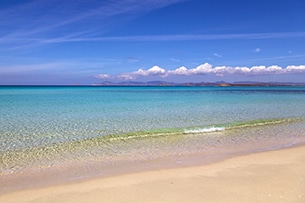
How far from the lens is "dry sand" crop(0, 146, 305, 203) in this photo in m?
4.76

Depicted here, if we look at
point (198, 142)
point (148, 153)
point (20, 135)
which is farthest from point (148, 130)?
point (20, 135)

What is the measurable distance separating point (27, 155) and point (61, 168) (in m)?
1.94

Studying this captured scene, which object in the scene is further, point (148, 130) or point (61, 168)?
point (148, 130)

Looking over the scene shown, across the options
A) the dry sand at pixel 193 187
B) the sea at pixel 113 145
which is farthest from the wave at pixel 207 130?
the dry sand at pixel 193 187

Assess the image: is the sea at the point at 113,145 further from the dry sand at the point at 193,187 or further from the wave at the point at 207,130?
the dry sand at the point at 193,187

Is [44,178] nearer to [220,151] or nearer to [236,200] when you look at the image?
[236,200]

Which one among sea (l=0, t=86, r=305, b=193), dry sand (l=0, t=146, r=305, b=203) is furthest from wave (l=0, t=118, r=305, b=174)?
dry sand (l=0, t=146, r=305, b=203)

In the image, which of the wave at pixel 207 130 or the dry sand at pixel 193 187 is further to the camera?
the wave at pixel 207 130

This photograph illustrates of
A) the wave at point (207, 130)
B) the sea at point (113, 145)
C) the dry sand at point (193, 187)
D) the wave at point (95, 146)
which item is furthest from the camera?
the wave at point (207, 130)

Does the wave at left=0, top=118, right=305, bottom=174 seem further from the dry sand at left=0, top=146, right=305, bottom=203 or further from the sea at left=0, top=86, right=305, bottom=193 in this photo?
the dry sand at left=0, top=146, right=305, bottom=203

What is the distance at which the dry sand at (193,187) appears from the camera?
476cm

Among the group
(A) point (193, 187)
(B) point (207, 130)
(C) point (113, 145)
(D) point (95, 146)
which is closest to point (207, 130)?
(B) point (207, 130)

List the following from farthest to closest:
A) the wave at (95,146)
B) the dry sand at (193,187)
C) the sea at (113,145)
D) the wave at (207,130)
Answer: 1. the wave at (207,130)
2. the wave at (95,146)
3. the sea at (113,145)
4. the dry sand at (193,187)

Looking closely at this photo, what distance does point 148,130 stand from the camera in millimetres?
12281
